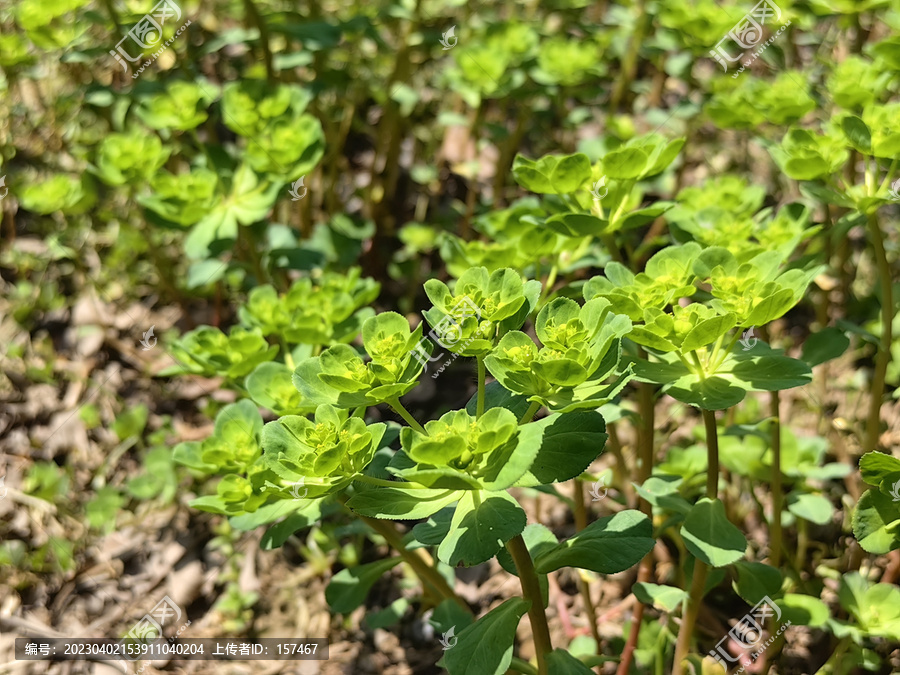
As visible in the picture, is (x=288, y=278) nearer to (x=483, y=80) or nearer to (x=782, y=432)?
(x=483, y=80)

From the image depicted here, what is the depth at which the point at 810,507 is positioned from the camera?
6.86 feet

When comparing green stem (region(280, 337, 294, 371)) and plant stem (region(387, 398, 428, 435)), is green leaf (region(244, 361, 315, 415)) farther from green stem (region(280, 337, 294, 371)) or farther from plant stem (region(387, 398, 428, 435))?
plant stem (region(387, 398, 428, 435))

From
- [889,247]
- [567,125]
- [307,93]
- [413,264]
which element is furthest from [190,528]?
[889,247]

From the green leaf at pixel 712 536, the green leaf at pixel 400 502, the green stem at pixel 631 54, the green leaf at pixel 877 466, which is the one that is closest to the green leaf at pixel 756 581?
the green leaf at pixel 712 536

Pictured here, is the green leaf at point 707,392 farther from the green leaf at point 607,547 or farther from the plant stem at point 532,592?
the plant stem at point 532,592

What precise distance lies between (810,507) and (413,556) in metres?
1.14

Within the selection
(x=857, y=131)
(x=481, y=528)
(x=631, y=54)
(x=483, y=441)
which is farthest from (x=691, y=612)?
(x=631, y=54)

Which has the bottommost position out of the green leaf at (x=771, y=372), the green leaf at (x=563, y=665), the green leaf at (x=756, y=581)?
the green leaf at (x=756, y=581)

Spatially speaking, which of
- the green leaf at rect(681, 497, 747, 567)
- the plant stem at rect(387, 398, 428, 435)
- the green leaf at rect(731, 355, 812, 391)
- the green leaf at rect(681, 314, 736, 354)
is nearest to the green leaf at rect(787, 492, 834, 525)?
the green leaf at rect(681, 497, 747, 567)

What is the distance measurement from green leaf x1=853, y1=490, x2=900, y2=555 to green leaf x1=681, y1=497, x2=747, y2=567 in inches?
9.9

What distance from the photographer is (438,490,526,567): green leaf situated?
1.29 meters

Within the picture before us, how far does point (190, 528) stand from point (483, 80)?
7.08ft

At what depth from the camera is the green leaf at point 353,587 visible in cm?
204

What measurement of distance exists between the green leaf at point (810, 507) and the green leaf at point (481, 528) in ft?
3.77
